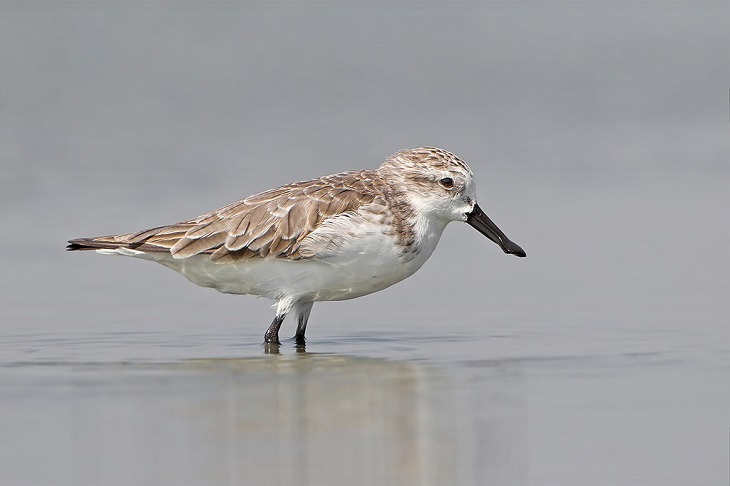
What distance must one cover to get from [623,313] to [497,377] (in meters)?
2.88

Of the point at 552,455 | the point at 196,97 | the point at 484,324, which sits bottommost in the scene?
the point at 552,455

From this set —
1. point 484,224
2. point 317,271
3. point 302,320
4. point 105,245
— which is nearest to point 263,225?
point 317,271

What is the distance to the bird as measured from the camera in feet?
36.4

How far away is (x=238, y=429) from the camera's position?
8.23 metres

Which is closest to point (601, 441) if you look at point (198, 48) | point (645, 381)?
point (645, 381)

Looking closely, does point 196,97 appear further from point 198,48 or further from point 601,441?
point 601,441

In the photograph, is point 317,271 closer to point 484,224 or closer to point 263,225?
point 263,225

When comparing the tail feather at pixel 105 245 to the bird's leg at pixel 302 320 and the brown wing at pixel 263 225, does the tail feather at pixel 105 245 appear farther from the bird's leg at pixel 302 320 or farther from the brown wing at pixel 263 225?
the bird's leg at pixel 302 320

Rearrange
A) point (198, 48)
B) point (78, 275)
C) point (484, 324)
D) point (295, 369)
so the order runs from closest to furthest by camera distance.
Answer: point (295, 369), point (484, 324), point (78, 275), point (198, 48)

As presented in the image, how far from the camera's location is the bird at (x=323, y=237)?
1109 centimetres

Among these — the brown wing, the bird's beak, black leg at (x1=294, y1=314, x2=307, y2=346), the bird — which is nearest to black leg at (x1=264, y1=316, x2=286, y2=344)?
the bird

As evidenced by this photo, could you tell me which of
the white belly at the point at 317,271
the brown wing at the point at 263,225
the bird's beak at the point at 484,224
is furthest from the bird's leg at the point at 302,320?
the bird's beak at the point at 484,224

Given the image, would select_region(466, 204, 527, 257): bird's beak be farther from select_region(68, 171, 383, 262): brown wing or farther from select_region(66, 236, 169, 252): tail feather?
select_region(66, 236, 169, 252): tail feather

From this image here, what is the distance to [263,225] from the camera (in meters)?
11.5
